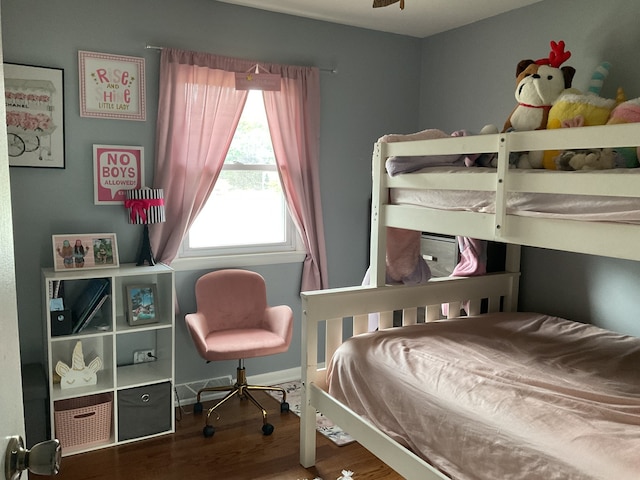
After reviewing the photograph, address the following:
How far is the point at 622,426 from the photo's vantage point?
169 centimetres

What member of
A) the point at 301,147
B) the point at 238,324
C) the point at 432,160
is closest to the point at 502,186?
the point at 432,160

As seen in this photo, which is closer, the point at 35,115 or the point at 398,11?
the point at 35,115

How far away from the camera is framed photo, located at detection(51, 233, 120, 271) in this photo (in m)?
2.98

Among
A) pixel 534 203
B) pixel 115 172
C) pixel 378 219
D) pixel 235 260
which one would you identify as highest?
pixel 115 172

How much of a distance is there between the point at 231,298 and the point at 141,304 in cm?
60

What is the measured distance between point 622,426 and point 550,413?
20 cm

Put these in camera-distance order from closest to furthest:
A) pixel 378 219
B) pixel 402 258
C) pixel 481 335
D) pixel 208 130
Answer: pixel 481 335
pixel 378 219
pixel 402 258
pixel 208 130

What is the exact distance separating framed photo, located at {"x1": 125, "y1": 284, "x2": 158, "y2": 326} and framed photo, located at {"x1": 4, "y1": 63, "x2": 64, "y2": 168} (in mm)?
803

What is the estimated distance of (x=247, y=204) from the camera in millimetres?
3717

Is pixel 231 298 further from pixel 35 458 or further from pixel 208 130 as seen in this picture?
pixel 35 458

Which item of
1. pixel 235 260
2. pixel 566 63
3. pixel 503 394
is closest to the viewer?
pixel 503 394

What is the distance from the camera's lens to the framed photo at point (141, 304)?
10.1ft

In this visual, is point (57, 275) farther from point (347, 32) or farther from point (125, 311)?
point (347, 32)

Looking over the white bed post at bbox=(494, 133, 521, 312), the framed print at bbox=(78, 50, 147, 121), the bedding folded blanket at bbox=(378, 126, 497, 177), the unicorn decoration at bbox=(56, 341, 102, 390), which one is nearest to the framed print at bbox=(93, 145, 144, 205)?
the framed print at bbox=(78, 50, 147, 121)
